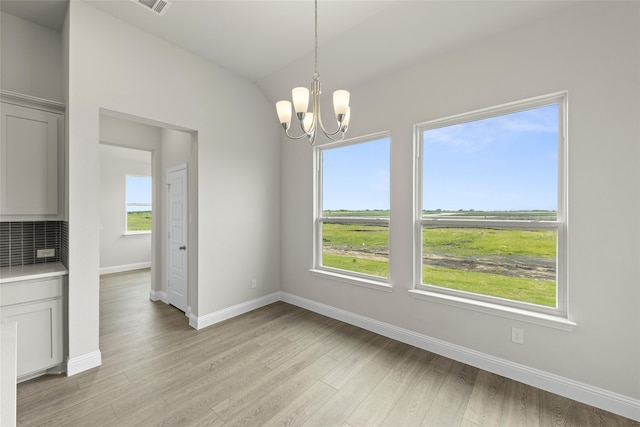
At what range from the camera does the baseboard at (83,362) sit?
90.1 inches

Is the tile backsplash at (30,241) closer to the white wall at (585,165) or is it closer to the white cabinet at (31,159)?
the white cabinet at (31,159)

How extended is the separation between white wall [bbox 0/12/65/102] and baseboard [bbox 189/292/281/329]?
2.66 metres

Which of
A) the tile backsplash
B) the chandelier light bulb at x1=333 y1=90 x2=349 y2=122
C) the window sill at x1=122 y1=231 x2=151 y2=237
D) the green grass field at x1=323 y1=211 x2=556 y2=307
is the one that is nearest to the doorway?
the tile backsplash

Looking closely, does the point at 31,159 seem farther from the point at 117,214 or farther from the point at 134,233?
the point at 134,233

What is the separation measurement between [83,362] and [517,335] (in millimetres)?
3737

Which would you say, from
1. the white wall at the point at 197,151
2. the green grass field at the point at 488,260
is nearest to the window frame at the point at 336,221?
the green grass field at the point at 488,260

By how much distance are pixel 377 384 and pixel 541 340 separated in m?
1.37

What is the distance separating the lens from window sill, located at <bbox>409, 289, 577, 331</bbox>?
210cm

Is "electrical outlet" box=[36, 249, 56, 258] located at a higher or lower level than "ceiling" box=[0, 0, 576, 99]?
lower

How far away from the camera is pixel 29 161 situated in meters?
2.32

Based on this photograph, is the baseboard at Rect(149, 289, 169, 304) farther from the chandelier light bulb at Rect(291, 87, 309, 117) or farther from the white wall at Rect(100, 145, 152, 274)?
the chandelier light bulb at Rect(291, 87, 309, 117)

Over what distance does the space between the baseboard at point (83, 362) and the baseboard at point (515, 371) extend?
2507 mm

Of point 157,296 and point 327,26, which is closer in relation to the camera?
point 327,26

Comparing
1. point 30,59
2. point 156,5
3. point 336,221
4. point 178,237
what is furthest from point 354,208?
point 30,59
